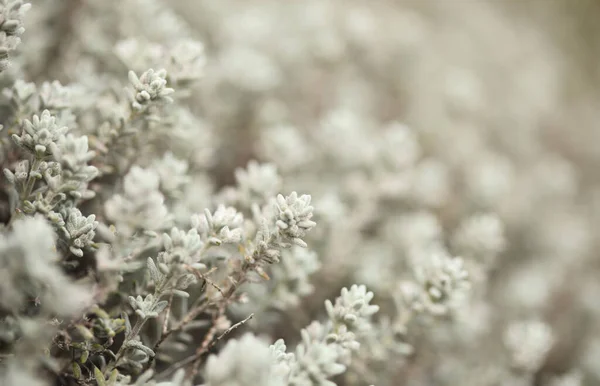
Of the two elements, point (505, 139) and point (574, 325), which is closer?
point (574, 325)

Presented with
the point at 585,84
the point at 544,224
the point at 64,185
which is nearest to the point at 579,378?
the point at 544,224

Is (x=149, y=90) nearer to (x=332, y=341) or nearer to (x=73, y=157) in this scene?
(x=73, y=157)

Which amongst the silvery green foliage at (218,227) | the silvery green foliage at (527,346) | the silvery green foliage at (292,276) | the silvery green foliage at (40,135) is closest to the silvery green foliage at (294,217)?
the silvery green foliage at (218,227)

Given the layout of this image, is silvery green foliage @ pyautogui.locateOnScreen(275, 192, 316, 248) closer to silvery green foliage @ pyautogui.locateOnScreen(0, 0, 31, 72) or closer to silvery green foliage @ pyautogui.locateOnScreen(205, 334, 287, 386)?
silvery green foliage @ pyautogui.locateOnScreen(205, 334, 287, 386)

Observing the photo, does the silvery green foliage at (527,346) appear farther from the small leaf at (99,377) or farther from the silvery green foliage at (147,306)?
the small leaf at (99,377)

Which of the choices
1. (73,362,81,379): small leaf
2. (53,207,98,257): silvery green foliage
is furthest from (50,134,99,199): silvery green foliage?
(73,362,81,379): small leaf

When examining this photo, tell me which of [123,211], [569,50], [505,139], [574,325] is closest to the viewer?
[123,211]

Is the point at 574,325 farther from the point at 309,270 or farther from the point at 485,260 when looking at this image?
the point at 309,270
